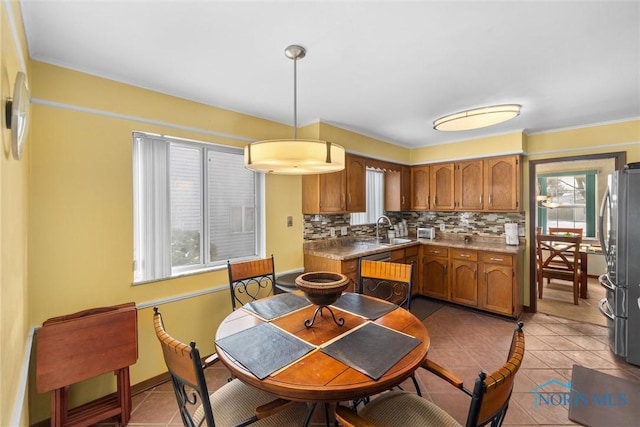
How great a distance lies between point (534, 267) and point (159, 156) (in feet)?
14.7

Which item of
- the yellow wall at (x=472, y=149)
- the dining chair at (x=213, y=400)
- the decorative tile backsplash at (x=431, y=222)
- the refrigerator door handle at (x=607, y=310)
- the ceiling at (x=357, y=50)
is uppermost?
A: the ceiling at (x=357, y=50)

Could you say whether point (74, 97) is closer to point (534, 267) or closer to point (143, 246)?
point (143, 246)

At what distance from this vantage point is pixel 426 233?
4395mm

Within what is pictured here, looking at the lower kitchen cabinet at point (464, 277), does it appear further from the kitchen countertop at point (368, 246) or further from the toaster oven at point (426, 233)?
the toaster oven at point (426, 233)

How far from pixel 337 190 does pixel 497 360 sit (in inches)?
89.8

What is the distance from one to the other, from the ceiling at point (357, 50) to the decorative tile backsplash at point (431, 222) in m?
1.47

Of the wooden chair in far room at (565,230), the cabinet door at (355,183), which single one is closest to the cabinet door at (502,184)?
the cabinet door at (355,183)

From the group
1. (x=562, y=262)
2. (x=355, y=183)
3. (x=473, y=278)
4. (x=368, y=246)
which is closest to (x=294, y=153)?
(x=355, y=183)

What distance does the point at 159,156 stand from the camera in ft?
7.47

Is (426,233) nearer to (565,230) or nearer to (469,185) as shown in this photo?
(469,185)

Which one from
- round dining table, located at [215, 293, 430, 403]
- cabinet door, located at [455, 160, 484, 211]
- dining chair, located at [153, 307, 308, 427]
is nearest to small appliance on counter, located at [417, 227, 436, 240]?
cabinet door, located at [455, 160, 484, 211]

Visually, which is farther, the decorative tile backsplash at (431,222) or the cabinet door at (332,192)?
the decorative tile backsplash at (431,222)

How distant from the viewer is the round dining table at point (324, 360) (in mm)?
1077

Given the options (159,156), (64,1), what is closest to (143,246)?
(159,156)
